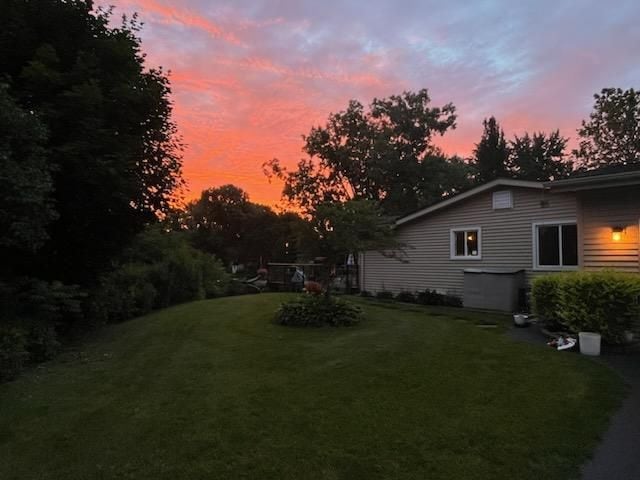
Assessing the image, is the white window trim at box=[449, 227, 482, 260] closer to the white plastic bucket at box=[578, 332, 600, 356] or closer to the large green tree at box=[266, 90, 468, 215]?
the white plastic bucket at box=[578, 332, 600, 356]

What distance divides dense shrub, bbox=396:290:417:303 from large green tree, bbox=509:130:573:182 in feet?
102

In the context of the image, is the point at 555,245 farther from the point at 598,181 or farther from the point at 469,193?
the point at 598,181

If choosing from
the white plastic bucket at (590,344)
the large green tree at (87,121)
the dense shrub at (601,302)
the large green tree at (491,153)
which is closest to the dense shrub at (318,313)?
the large green tree at (87,121)

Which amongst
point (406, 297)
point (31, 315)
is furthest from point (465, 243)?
point (31, 315)

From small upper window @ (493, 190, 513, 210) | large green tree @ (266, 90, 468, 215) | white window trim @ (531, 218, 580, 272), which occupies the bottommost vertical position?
white window trim @ (531, 218, 580, 272)

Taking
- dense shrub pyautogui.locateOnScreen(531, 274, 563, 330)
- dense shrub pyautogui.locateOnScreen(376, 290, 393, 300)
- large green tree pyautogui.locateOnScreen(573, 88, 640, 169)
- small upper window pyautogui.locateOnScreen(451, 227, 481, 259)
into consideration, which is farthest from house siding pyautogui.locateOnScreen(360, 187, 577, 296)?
large green tree pyautogui.locateOnScreen(573, 88, 640, 169)

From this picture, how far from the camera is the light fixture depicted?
846cm

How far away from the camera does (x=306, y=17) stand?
10.8m

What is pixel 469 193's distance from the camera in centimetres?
1315

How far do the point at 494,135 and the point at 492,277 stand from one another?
3748 cm

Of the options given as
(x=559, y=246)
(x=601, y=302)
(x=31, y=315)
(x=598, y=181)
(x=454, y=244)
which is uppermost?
(x=598, y=181)

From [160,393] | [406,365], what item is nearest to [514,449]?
[406,365]

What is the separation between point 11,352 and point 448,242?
11.6m

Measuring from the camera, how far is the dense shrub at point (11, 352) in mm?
5434
